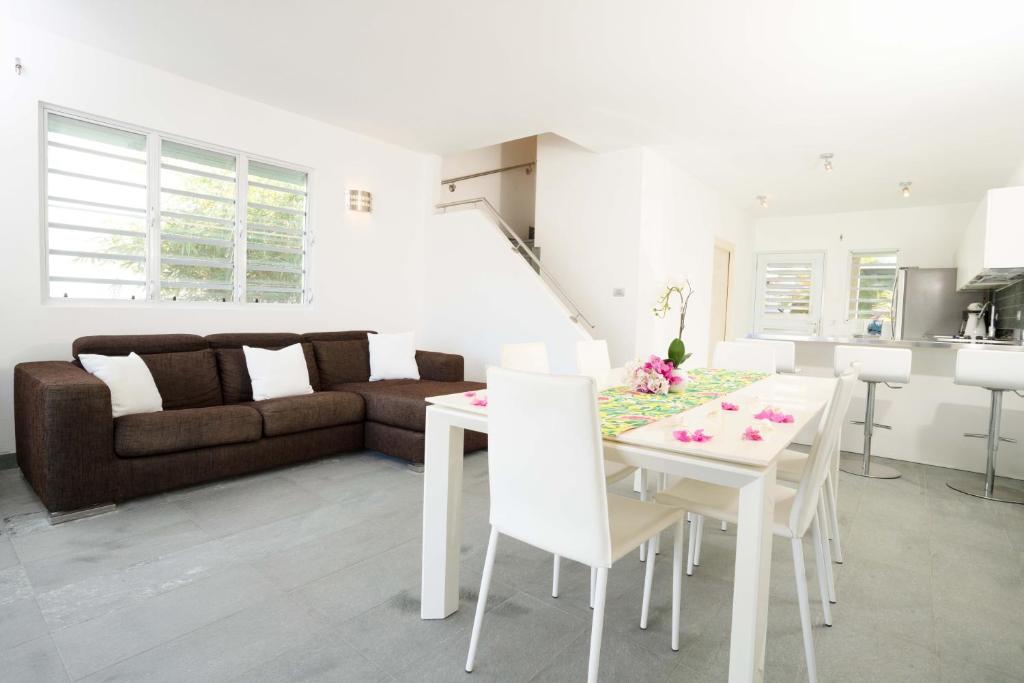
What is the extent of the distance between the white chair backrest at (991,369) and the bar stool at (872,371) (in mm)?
328

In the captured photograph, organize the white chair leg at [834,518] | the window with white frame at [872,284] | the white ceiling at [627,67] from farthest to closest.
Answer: the window with white frame at [872,284]
the white ceiling at [627,67]
the white chair leg at [834,518]

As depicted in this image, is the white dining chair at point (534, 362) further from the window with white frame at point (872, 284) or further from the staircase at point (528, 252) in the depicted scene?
the window with white frame at point (872, 284)

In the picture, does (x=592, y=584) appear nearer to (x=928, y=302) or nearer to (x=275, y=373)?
(x=275, y=373)

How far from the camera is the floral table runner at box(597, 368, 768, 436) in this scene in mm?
1732

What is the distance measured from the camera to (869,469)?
3.92m

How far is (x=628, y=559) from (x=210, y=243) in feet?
12.7

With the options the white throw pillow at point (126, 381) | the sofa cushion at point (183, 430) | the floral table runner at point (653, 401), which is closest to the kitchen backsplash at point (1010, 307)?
the floral table runner at point (653, 401)

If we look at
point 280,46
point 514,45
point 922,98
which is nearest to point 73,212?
point 280,46

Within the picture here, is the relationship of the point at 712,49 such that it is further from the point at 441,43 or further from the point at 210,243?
the point at 210,243

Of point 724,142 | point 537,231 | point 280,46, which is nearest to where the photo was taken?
point 280,46

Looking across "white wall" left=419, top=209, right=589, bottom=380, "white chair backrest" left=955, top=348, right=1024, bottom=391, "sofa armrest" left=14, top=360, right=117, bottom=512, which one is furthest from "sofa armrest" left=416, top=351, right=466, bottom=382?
"white chair backrest" left=955, top=348, right=1024, bottom=391

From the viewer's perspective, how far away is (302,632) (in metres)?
1.77

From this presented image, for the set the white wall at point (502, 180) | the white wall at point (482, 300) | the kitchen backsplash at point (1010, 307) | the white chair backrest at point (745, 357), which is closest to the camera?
the white chair backrest at point (745, 357)

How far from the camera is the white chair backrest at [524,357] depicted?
2.54 meters
